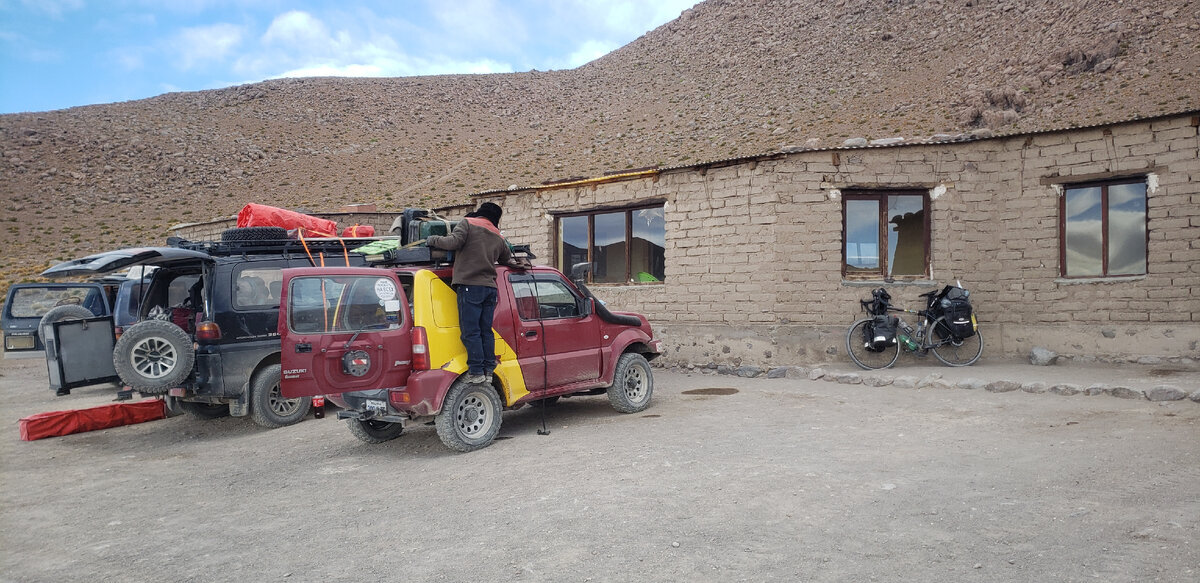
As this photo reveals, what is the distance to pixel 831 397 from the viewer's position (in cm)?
931

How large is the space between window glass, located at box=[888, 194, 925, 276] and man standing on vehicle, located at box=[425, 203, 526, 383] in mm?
7639

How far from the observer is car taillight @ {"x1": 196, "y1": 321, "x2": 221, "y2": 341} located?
7922mm

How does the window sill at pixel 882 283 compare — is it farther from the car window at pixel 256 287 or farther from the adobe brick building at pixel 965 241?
the car window at pixel 256 287

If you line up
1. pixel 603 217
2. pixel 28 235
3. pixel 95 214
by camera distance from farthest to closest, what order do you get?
1. pixel 95 214
2. pixel 28 235
3. pixel 603 217

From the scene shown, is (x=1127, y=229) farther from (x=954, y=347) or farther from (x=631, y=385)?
(x=631, y=385)

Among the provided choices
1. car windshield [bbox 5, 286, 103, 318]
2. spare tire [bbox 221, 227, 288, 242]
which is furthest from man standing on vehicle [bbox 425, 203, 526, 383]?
car windshield [bbox 5, 286, 103, 318]

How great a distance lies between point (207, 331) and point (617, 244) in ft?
24.8

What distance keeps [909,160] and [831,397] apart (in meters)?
4.59

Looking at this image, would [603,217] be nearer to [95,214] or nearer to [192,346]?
[192,346]

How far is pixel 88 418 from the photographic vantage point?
9008 mm

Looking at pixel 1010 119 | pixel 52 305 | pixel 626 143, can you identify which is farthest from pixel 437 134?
pixel 52 305

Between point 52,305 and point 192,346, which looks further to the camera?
point 52,305

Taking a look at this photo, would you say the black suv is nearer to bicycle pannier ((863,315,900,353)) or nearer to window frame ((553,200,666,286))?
window frame ((553,200,666,286))

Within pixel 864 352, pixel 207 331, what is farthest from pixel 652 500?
pixel 864 352
